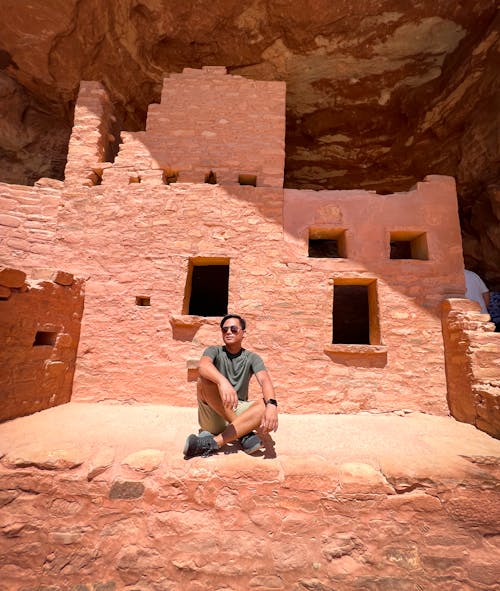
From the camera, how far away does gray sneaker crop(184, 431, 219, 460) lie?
280cm

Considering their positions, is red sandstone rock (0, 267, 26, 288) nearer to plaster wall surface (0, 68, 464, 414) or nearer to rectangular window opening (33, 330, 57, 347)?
Answer: rectangular window opening (33, 330, 57, 347)

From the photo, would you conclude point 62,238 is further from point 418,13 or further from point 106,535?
point 418,13

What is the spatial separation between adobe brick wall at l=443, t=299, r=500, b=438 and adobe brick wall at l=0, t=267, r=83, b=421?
5.03 m

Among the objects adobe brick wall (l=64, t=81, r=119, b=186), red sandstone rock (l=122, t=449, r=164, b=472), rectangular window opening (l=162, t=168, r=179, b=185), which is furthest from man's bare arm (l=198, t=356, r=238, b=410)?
adobe brick wall (l=64, t=81, r=119, b=186)

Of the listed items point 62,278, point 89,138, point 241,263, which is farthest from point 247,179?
point 62,278

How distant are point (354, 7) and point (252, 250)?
5013 mm

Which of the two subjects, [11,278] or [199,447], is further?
[11,278]

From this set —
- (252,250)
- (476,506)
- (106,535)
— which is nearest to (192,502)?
(106,535)

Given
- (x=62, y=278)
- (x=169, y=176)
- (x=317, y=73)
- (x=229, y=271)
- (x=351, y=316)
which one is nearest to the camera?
(x=62, y=278)

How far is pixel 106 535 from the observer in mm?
2604

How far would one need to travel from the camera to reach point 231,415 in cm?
288

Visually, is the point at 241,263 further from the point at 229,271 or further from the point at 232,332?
the point at 232,332

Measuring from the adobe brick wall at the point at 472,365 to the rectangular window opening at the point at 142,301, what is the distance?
4.12 m

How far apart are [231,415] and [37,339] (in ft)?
9.41
